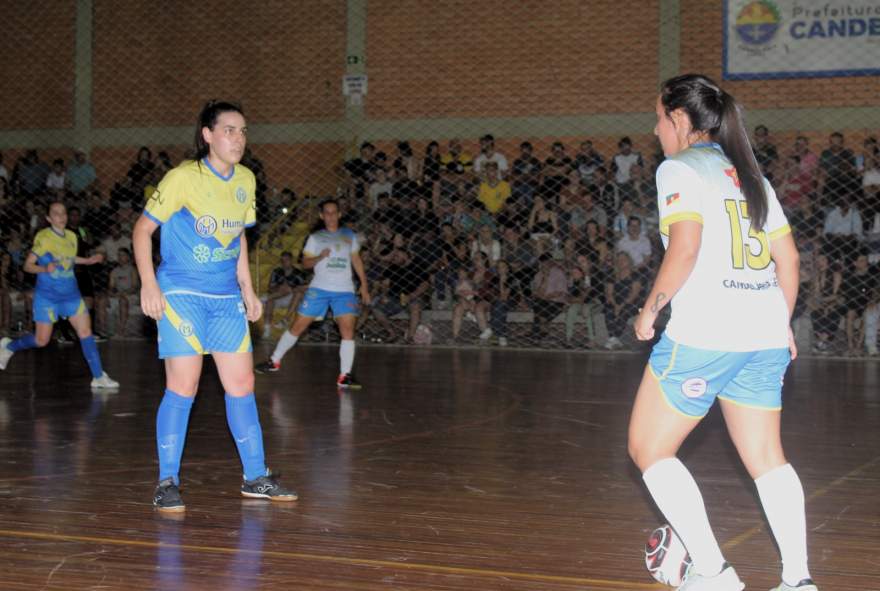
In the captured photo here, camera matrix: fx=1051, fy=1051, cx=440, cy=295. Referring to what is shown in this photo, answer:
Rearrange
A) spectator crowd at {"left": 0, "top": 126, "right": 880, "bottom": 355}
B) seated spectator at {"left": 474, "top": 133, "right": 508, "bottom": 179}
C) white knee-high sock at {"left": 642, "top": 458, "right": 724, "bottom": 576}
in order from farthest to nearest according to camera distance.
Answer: seated spectator at {"left": 474, "top": 133, "right": 508, "bottom": 179}, spectator crowd at {"left": 0, "top": 126, "right": 880, "bottom": 355}, white knee-high sock at {"left": 642, "top": 458, "right": 724, "bottom": 576}

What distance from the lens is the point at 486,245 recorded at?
13945 millimetres

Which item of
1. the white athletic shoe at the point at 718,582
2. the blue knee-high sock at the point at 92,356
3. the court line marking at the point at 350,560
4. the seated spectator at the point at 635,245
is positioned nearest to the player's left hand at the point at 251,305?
the court line marking at the point at 350,560

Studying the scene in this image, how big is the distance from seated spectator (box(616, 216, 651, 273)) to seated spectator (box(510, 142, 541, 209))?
4.80 feet

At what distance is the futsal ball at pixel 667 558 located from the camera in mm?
3342

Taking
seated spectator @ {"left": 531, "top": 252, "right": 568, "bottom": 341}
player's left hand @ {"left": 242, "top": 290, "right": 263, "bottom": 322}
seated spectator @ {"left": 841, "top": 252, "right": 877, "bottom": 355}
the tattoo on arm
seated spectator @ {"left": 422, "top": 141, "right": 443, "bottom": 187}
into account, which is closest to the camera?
the tattoo on arm

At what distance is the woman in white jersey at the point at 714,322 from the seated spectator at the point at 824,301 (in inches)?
388

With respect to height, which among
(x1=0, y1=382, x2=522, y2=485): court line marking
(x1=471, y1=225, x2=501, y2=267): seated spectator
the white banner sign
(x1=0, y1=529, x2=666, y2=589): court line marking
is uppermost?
the white banner sign

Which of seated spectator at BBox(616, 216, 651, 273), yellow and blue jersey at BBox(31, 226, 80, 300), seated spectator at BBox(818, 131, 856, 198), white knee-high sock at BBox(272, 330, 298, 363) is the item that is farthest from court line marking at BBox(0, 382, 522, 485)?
seated spectator at BBox(818, 131, 856, 198)

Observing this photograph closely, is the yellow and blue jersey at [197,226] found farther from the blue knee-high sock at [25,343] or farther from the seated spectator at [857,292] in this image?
the seated spectator at [857,292]

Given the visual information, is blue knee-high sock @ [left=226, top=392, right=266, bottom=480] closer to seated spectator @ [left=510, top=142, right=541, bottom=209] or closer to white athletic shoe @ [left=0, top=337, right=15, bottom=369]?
white athletic shoe @ [left=0, top=337, right=15, bottom=369]

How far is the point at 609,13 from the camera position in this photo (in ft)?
52.7

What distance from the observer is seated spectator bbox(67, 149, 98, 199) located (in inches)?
684

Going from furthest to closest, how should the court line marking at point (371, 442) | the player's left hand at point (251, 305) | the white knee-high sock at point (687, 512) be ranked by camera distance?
the court line marking at point (371, 442)
the player's left hand at point (251, 305)
the white knee-high sock at point (687, 512)

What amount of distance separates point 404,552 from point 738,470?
2.37 m
